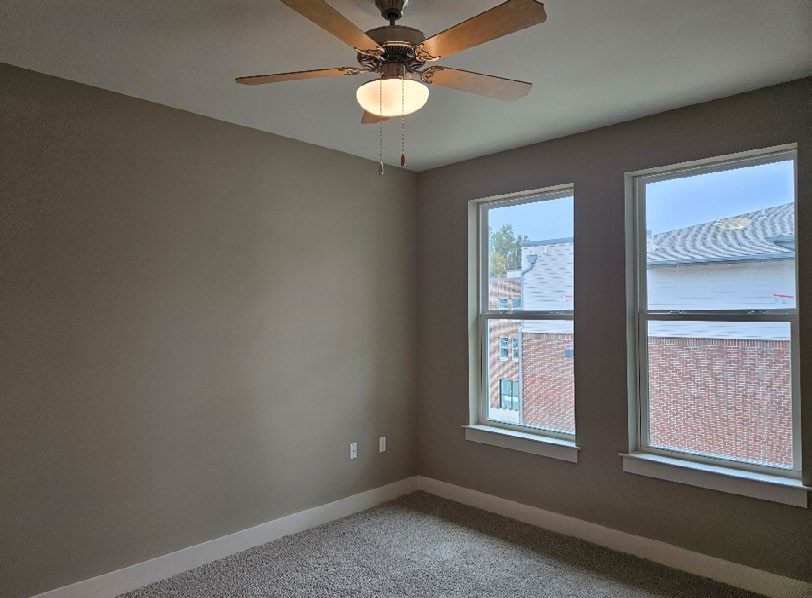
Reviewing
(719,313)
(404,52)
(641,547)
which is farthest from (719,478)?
(404,52)

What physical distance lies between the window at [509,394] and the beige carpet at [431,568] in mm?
764

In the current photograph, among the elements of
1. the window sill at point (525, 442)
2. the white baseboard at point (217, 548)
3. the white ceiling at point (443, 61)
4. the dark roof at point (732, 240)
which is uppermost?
the white ceiling at point (443, 61)

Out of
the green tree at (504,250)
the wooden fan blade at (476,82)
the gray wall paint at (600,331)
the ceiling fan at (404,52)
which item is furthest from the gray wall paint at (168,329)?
the wooden fan blade at (476,82)

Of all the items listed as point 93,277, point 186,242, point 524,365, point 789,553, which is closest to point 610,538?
point 789,553

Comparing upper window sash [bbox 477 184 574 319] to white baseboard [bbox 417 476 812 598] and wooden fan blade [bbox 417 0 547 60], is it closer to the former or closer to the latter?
white baseboard [bbox 417 476 812 598]

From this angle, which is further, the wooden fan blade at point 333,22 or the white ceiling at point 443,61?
the white ceiling at point 443,61

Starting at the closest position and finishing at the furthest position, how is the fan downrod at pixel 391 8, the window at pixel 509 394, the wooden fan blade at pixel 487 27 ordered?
the wooden fan blade at pixel 487 27 → the fan downrod at pixel 391 8 → the window at pixel 509 394

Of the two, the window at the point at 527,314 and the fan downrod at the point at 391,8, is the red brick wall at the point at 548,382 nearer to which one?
the window at the point at 527,314

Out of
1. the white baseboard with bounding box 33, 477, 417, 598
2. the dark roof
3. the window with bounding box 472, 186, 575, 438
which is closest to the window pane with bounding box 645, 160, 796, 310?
the dark roof

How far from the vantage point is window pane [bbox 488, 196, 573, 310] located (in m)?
3.71

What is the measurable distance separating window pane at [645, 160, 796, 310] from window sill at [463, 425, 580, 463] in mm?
1038

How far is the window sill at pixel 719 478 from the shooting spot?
107 inches

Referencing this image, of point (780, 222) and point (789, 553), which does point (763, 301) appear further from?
point (789, 553)

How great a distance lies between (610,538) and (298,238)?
2.63 metres
